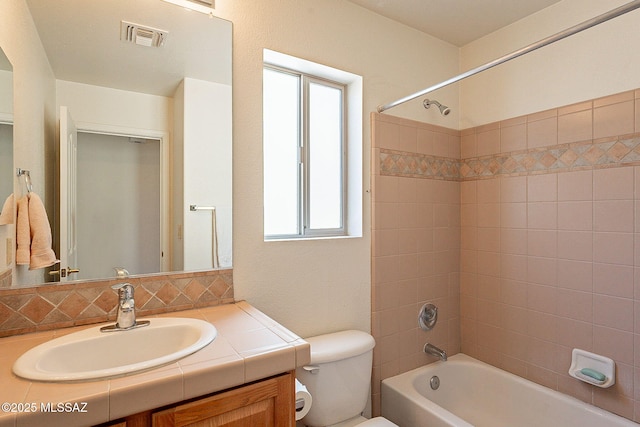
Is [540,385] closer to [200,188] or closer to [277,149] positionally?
[277,149]

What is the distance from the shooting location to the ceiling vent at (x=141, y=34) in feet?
Result: 4.15

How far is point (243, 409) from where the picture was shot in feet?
3.03

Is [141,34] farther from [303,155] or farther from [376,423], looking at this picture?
[376,423]

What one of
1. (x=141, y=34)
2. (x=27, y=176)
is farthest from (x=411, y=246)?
(x=27, y=176)

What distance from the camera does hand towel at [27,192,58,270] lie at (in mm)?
1116

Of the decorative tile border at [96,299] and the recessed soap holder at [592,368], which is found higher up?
the decorative tile border at [96,299]

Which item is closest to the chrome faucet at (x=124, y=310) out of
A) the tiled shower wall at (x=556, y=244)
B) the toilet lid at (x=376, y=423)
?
the toilet lid at (x=376, y=423)

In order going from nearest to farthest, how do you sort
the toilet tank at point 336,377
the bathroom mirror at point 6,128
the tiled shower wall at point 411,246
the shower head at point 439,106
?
the bathroom mirror at point 6,128 < the toilet tank at point 336,377 < the tiled shower wall at point 411,246 < the shower head at point 439,106

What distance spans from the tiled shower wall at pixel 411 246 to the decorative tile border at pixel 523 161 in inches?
0.7

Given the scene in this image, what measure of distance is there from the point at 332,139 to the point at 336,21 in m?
0.62

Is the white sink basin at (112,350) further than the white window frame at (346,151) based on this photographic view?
No


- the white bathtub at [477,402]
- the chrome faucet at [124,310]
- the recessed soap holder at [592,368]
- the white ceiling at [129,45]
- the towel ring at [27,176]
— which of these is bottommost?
the white bathtub at [477,402]

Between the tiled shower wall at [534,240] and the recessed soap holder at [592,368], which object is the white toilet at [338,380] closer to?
the tiled shower wall at [534,240]

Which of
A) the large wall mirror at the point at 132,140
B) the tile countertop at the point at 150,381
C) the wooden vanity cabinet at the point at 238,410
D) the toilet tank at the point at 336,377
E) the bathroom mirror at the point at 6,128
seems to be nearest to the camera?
the tile countertop at the point at 150,381
